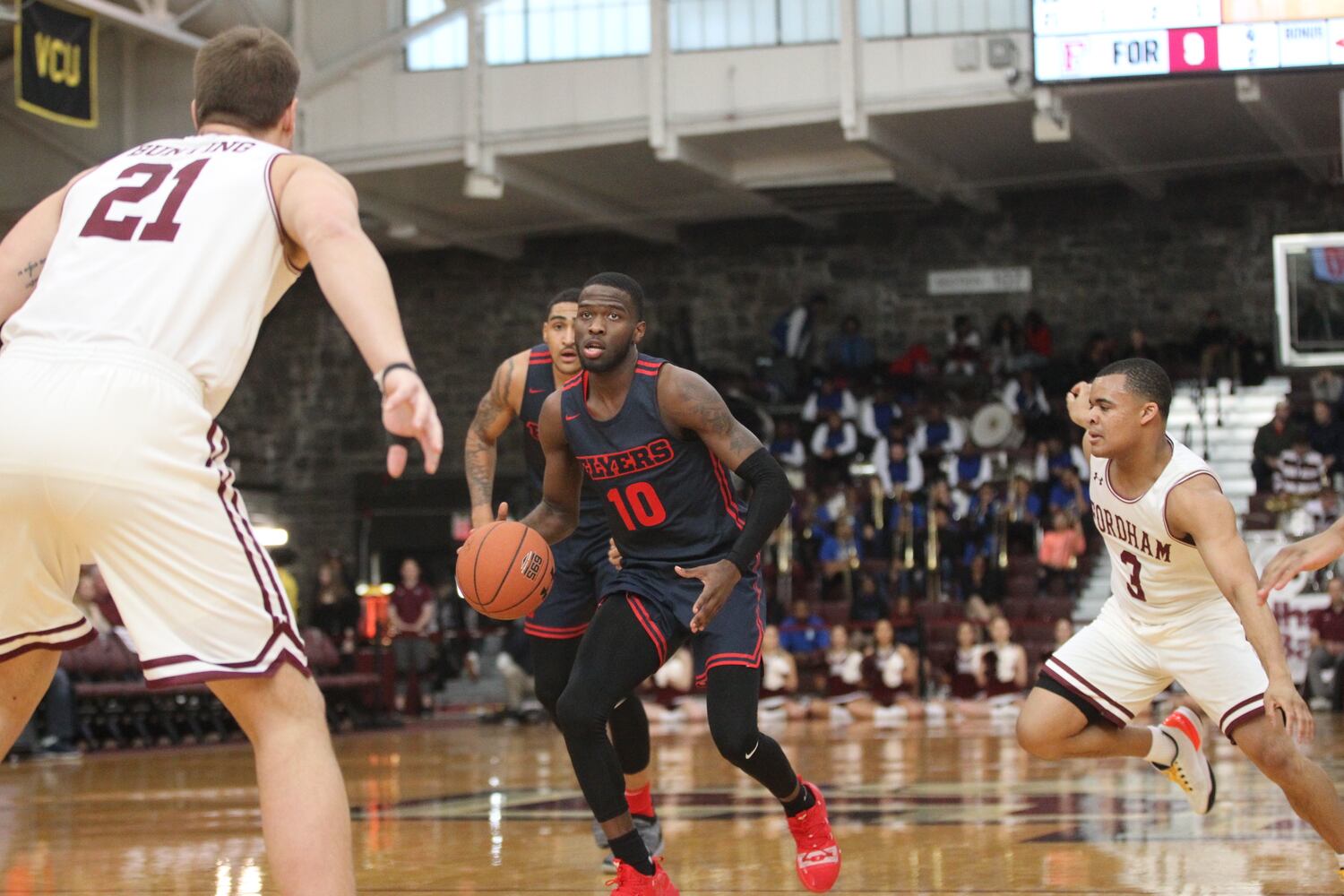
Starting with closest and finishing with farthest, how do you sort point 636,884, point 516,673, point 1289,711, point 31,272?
point 31,272
point 1289,711
point 636,884
point 516,673

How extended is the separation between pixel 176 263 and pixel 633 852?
2.35 metres

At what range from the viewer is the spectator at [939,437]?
2014cm

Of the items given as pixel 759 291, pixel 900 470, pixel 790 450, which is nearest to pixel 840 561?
pixel 900 470

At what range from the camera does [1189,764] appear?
5891mm

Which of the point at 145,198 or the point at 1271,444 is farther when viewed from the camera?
the point at 1271,444

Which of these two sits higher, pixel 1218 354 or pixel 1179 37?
pixel 1179 37

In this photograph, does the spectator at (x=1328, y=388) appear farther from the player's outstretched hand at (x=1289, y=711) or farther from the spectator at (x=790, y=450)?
the player's outstretched hand at (x=1289, y=711)

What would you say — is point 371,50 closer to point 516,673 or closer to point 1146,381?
point 516,673

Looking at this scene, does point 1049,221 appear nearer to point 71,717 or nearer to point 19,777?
point 71,717

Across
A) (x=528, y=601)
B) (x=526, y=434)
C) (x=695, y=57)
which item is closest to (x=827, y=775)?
(x=526, y=434)

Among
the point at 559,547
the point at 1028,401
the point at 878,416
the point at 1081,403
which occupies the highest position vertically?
the point at 1028,401

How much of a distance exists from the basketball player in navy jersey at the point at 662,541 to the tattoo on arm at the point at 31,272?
6.70 feet

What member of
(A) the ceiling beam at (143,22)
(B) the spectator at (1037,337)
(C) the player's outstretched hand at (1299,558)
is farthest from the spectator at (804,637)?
(C) the player's outstretched hand at (1299,558)

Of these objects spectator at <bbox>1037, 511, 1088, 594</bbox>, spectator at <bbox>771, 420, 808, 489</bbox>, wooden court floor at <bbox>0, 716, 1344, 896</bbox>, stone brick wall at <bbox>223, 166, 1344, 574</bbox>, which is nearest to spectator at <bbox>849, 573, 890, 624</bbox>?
spectator at <bbox>1037, 511, 1088, 594</bbox>
